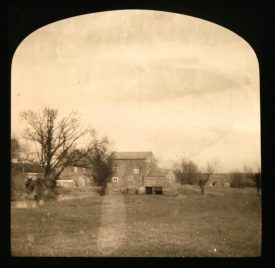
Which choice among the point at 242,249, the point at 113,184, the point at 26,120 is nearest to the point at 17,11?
the point at 26,120

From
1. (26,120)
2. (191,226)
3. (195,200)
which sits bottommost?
(191,226)

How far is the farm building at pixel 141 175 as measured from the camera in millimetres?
3502

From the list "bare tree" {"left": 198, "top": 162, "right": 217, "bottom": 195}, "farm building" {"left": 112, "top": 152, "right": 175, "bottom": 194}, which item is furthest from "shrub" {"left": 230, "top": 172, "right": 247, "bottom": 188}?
"farm building" {"left": 112, "top": 152, "right": 175, "bottom": 194}

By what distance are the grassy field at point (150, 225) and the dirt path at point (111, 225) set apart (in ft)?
0.03

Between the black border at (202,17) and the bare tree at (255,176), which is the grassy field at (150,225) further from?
the black border at (202,17)

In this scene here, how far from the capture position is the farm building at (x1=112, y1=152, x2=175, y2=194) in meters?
3.50

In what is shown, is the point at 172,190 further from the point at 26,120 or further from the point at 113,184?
the point at 26,120

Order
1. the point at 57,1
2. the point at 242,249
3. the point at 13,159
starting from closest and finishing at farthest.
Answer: the point at 57,1, the point at 242,249, the point at 13,159

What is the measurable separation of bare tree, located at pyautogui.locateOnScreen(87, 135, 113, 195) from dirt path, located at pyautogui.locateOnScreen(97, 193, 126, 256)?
148mm

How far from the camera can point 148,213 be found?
144 inches

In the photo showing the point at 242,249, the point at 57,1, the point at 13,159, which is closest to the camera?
the point at 57,1

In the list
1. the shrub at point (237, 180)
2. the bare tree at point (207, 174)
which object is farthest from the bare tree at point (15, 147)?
the shrub at point (237, 180)

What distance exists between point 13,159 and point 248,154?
2312mm

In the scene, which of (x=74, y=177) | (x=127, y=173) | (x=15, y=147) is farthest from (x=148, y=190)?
(x=15, y=147)
